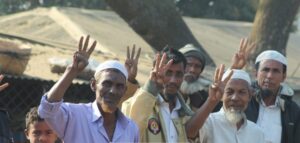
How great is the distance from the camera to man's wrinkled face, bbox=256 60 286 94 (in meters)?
5.79

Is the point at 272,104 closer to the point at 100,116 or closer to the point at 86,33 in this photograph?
the point at 100,116

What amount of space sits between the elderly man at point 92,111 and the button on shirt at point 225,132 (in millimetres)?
838

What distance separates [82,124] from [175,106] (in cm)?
83

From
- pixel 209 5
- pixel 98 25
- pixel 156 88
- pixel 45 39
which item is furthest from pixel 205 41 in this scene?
pixel 209 5

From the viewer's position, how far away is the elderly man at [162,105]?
4.71m

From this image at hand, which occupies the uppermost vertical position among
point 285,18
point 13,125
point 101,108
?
point 285,18

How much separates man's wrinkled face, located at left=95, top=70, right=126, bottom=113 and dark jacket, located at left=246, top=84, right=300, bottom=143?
5.51 ft

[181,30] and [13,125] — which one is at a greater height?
[181,30]

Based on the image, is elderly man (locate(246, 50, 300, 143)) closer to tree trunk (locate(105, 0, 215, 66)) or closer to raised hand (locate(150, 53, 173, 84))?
raised hand (locate(150, 53, 173, 84))

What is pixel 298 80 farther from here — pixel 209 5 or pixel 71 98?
pixel 209 5

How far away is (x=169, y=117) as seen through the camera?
485 cm

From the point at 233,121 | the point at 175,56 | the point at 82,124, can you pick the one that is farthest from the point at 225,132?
the point at 82,124

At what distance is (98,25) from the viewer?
1367cm

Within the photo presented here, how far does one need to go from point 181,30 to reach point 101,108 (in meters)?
6.36
